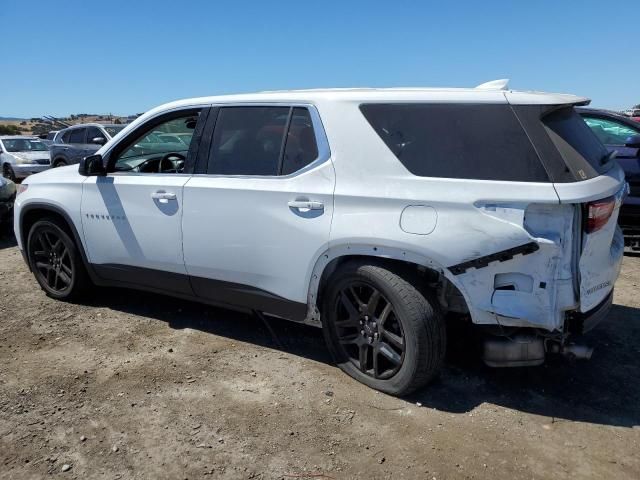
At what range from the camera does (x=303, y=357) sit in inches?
150

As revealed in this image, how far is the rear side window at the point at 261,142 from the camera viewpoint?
3438 millimetres

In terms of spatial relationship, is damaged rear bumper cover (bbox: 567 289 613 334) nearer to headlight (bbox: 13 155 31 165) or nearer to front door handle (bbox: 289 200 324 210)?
front door handle (bbox: 289 200 324 210)

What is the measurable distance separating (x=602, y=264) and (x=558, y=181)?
0.67m

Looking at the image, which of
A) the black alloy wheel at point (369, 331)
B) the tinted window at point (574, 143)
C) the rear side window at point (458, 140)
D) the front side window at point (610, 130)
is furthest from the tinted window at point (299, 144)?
the front side window at point (610, 130)

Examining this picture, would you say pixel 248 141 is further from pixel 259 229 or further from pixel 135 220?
pixel 135 220

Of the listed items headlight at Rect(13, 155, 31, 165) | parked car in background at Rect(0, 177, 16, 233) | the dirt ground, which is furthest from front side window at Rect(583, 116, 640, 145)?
headlight at Rect(13, 155, 31, 165)

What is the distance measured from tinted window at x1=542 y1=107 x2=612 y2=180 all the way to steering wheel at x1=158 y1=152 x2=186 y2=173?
2999 mm

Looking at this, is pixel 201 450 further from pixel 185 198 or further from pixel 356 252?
pixel 185 198

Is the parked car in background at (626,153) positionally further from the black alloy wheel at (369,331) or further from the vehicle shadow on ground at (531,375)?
the black alloy wheel at (369,331)

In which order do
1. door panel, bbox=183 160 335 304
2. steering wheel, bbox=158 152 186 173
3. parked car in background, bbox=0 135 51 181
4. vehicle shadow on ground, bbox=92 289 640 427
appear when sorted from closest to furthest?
1. vehicle shadow on ground, bbox=92 289 640 427
2. door panel, bbox=183 160 335 304
3. steering wheel, bbox=158 152 186 173
4. parked car in background, bbox=0 135 51 181

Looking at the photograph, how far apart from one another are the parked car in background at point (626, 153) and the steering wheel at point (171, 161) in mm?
4766

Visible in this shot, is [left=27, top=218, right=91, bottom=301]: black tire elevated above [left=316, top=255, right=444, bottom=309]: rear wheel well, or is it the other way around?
[left=316, top=255, right=444, bottom=309]: rear wheel well

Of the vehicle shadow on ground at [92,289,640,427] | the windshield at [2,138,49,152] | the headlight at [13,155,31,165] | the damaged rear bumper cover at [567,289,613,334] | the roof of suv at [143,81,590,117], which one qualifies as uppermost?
the roof of suv at [143,81,590,117]

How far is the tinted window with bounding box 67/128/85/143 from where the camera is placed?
Answer: 15898mm
